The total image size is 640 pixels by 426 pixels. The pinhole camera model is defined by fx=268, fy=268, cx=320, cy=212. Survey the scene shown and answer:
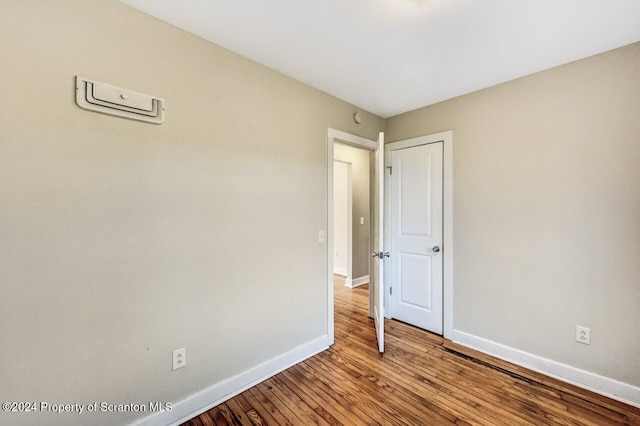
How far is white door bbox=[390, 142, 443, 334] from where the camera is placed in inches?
113

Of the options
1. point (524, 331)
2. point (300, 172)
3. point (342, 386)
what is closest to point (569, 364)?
point (524, 331)

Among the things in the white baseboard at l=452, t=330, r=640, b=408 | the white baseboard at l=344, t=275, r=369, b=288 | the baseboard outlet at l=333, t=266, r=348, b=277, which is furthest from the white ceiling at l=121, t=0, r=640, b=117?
the baseboard outlet at l=333, t=266, r=348, b=277

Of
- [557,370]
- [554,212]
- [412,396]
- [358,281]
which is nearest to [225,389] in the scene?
[412,396]

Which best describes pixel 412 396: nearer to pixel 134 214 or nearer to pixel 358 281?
pixel 134 214

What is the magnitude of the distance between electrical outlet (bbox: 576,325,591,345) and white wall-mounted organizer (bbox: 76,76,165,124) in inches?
130

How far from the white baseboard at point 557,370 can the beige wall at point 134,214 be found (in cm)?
175

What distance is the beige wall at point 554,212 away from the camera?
6.14 feet

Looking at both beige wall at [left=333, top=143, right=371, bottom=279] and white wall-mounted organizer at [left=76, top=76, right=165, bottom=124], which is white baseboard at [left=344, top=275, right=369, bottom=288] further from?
white wall-mounted organizer at [left=76, top=76, right=165, bottom=124]

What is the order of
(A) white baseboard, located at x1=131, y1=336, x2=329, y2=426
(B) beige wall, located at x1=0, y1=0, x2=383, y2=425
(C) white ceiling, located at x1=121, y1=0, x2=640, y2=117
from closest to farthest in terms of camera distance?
(B) beige wall, located at x1=0, y1=0, x2=383, y2=425, (C) white ceiling, located at x1=121, y1=0, x2=640, y2=117, (A) white baseboard, located at x1=131, y1=336, x2=329, y2=426

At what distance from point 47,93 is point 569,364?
3.78 m

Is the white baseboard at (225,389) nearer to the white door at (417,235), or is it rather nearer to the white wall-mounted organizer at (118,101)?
the white door at (417,235)

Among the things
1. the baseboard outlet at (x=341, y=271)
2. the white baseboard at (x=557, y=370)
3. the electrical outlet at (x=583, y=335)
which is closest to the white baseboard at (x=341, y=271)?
the baseboard outlet at (x=341, y=271)

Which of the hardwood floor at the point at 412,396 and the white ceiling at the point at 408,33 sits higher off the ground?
the white ceiling at the point at 408,33

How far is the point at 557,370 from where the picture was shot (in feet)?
6.96
